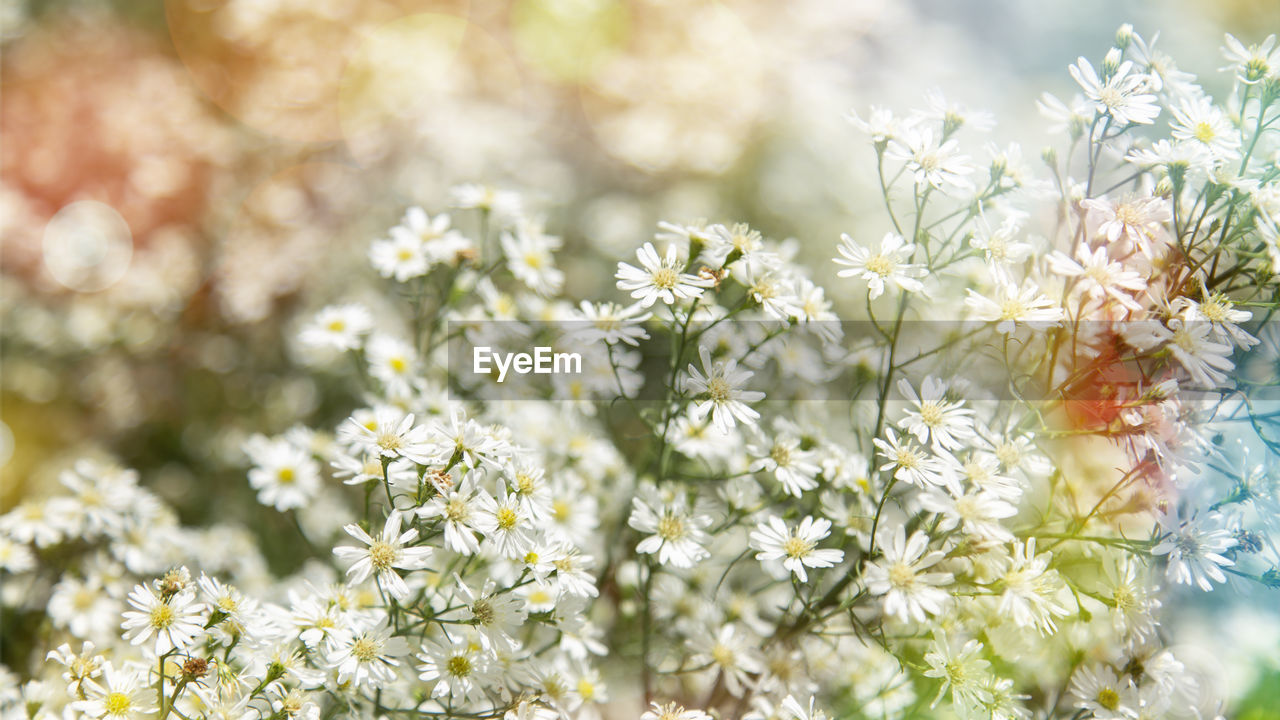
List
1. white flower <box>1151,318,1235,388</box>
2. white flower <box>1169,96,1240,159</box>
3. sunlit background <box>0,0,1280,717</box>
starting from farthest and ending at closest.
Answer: sunlit background <box>0,0,1280,717</box>
white flower <box>1169,96,1240,159</box>
white flower <box>1151,318,1235,388</box>

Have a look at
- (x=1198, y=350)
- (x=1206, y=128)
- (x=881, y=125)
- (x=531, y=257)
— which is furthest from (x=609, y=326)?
(x=1206, y=128)

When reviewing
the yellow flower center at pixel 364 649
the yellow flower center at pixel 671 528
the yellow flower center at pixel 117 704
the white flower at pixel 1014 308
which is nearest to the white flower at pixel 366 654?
the yellow flower center at pixel 364 649

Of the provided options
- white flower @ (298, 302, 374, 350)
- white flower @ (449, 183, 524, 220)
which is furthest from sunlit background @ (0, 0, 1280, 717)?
white flower @ (298, 302, 374, 350)

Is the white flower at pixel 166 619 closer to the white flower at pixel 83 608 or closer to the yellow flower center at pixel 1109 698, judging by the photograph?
the white flower at pixel 83 608

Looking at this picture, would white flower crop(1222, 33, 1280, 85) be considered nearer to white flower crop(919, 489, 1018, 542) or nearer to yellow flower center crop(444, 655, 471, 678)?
white flower crop(919, 489, 1018, 542)

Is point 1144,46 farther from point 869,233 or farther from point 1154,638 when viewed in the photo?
point 869,233

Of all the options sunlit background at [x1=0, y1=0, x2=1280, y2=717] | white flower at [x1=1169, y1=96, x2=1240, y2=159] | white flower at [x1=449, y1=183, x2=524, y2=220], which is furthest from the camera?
sunlit background at [x1=0, y1=0, x2=1280, y2=717]

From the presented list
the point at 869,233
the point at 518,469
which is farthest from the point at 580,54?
the point at 518,469

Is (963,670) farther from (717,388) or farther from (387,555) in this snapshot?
(387,555)
